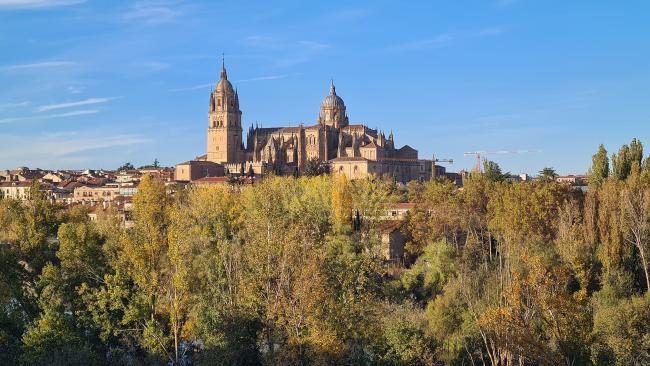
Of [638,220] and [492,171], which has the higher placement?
[492,171]

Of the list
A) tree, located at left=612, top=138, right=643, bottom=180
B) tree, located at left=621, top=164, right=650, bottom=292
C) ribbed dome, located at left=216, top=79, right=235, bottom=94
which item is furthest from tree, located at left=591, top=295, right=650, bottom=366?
ribbed dome, located at left=216, top=79, right=235, bottom=94

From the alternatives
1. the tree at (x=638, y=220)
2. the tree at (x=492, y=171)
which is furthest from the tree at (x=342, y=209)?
the tree at (x=492, y=171)

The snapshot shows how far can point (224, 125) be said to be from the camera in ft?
318

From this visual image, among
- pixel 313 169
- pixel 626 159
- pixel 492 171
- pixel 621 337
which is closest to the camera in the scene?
pixel 621 337

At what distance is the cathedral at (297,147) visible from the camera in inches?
3509

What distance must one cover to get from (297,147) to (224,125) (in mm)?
9223

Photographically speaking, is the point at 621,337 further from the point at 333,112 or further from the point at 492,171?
the point at 333,112

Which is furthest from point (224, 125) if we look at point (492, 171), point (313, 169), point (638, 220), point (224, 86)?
point (638, 220)

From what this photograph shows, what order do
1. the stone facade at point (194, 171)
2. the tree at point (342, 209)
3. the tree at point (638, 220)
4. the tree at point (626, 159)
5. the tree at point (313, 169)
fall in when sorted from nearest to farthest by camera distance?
the tree at point (638, 220) → the tree at point (342, 209) → the tree at point (626, 159) → the tree at point (313, 169) → the stone facade at point (194, 171)

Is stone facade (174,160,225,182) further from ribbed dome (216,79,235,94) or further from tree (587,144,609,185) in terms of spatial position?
tree (587,144,609,185)

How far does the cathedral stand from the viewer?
3509 inches

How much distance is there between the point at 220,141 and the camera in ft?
318

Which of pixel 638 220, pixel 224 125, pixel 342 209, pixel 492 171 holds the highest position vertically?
pixel 224 125

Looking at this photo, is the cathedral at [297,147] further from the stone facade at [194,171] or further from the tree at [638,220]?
the tree at [638,220]
